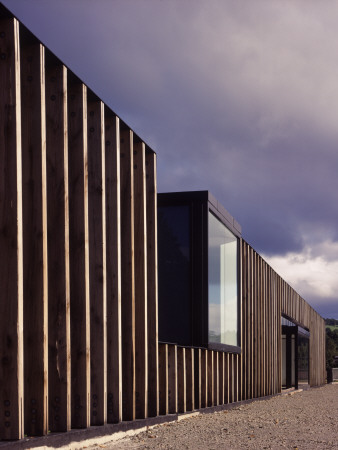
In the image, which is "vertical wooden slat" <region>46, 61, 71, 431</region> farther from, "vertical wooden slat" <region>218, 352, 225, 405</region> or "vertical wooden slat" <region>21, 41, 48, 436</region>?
"vertical wooden slat" <region>218, 352, 225, 405</region>

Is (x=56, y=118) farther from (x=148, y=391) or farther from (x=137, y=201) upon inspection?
(x=148, y=391)

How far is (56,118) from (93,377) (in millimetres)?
2511

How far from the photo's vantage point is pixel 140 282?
326 inches

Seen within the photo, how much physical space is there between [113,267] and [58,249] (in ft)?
4.68

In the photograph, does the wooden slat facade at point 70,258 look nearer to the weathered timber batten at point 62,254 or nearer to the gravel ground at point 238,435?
the weathered timber batten at point 62,254

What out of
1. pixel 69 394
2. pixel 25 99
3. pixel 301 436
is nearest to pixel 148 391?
pixel 301 436

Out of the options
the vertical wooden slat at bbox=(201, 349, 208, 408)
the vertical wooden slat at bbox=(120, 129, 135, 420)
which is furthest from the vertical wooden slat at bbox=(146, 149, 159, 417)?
the vertical wooden slat at bbox=(201, 349, 208, 408)

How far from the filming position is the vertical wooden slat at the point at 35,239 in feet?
17.3

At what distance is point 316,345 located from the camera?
138ft

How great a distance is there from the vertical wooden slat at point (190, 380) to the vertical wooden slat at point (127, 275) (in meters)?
3.02

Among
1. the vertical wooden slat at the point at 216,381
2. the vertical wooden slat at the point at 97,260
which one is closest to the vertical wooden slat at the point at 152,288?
the vertical wooden slat at the point at 97,260

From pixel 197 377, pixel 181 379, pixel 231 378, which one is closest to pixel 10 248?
pixel 181 379

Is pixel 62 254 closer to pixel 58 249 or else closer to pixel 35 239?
pixel 58 249

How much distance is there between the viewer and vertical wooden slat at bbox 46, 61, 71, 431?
18.7 ft
